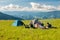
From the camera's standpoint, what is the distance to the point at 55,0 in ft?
62.0

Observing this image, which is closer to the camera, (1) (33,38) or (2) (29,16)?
(1) (33,38)

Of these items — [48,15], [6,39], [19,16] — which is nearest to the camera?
[6,39]

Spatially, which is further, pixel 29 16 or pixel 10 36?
pixel 29 16

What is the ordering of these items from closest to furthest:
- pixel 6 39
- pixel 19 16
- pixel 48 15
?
pixel 6 39, pixel 19 16, pixel 48 15

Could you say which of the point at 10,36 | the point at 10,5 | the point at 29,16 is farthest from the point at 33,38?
the point at 10,5

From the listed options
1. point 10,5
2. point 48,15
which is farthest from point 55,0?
point 10,5

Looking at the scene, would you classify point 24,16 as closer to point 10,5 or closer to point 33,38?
point 10,5

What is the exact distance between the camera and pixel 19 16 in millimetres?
17828

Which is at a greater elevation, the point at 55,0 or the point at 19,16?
the point at 55,0

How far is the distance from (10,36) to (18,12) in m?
8.39

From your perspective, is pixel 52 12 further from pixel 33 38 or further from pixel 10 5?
pixel 33 38

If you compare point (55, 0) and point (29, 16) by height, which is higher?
point (55, 0)

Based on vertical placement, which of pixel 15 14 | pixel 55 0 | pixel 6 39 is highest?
pixel 55 0

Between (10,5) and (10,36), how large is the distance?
28.8 ft
